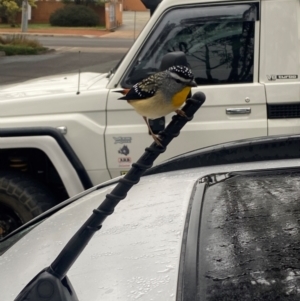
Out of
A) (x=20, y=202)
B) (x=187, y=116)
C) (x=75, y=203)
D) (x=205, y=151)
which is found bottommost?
(x=20, y=202)

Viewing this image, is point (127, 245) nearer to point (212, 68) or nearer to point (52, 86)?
point (212, 68)

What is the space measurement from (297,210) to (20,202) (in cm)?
316

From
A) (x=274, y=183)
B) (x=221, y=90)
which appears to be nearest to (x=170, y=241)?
(x=274, y=183)

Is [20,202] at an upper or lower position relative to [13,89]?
lower

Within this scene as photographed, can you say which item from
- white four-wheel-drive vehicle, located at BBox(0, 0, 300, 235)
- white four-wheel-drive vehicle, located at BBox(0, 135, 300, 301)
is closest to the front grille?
white four-wheel-drive vehicle, located at BBox(0, 0, 300, 235)

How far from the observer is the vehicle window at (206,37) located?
484 centimetres

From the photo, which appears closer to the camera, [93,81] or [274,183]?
[274,183]

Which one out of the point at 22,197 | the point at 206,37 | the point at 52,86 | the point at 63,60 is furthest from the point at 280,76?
the point at 63,60

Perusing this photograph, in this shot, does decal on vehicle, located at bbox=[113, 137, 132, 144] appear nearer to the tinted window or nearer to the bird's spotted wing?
the bird's spotted wing

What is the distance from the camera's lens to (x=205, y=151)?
303 cm

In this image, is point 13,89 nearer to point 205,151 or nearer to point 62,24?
point 205,151

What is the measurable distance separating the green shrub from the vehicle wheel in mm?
40431

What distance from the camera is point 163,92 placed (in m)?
2.79

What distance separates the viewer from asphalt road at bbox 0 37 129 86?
63.5 ft
